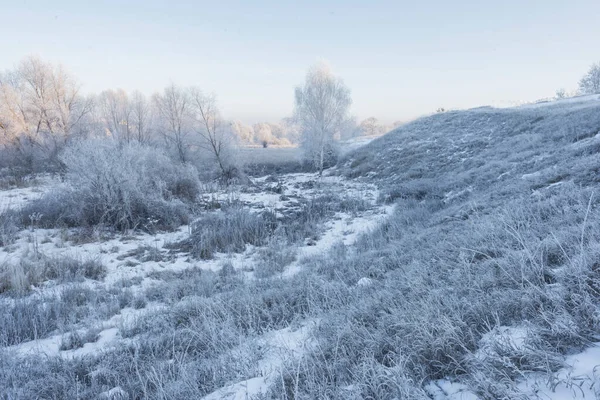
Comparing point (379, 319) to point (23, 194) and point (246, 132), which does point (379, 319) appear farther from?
point (246, 132)

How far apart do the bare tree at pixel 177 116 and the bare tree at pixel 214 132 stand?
0.86m

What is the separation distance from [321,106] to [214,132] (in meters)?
8.55

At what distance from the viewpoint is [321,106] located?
941 inches

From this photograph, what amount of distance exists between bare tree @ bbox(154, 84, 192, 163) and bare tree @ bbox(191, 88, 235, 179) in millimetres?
864

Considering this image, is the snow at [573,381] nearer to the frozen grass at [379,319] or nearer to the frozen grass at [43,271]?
the frozen grass at [379,319]

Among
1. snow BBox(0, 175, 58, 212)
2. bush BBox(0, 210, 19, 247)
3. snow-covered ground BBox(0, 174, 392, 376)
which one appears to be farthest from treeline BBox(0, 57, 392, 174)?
bush BBox(0, 210, 19, 247)

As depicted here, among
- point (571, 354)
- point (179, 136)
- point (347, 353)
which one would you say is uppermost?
point (179, 136)

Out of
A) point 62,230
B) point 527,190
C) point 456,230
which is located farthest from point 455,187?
point 62,230

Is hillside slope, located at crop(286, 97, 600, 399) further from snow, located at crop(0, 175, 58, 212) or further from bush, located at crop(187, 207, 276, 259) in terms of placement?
snow, located at crop(0, 175, 58, 212)

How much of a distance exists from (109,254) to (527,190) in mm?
10975

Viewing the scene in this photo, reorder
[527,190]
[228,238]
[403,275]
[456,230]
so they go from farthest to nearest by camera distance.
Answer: [228,238] → [527,190] → [456,230] → [403,275]

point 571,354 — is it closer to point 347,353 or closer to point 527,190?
point 347,353

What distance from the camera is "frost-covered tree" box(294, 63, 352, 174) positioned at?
78.0 feet

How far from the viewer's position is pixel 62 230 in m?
9.91
